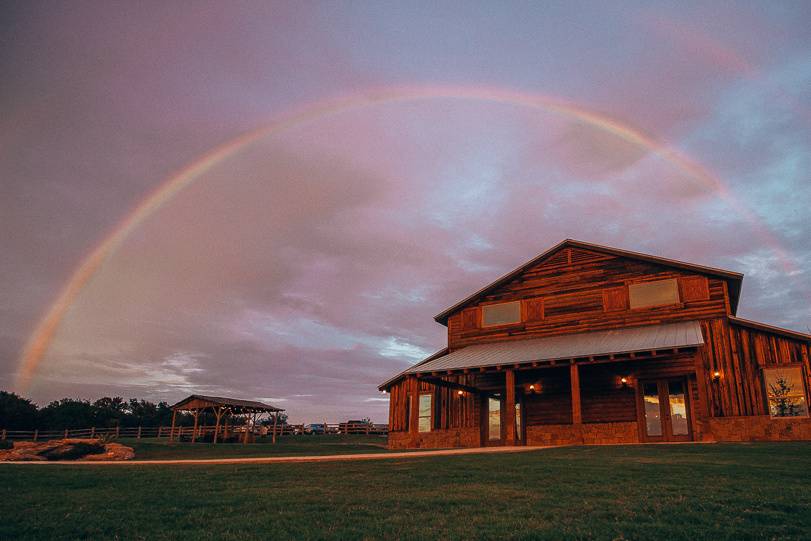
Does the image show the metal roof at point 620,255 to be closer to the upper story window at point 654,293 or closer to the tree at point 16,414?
the upper story window at point 654,293

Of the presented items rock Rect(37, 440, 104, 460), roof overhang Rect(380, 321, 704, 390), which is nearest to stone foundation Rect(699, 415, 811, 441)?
roof overhang Rect(380, 321, 704, 390)

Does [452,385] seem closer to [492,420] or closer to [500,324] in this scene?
[492,420]

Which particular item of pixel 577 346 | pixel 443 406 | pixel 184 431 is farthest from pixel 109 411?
pixel 577 346

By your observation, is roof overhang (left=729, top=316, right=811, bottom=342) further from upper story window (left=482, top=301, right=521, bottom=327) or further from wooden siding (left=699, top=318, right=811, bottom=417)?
upper story window (left=482, top=301, right=521, bottom=327)

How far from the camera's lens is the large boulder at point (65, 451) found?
20.0m

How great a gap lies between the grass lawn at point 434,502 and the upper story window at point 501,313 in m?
15.6

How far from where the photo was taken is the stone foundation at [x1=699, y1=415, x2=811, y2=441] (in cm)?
1853

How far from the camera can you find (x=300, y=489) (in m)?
7.75

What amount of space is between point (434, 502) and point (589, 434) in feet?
57.7

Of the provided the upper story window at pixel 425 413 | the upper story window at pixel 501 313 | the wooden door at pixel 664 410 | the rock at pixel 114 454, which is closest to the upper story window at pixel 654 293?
the wooden door at pixel 664 410

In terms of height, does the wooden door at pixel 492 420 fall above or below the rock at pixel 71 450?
above

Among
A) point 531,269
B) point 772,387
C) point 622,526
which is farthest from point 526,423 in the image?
point 622,526

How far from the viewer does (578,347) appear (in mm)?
20453

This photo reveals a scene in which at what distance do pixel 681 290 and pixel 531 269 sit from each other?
6.45 metres
